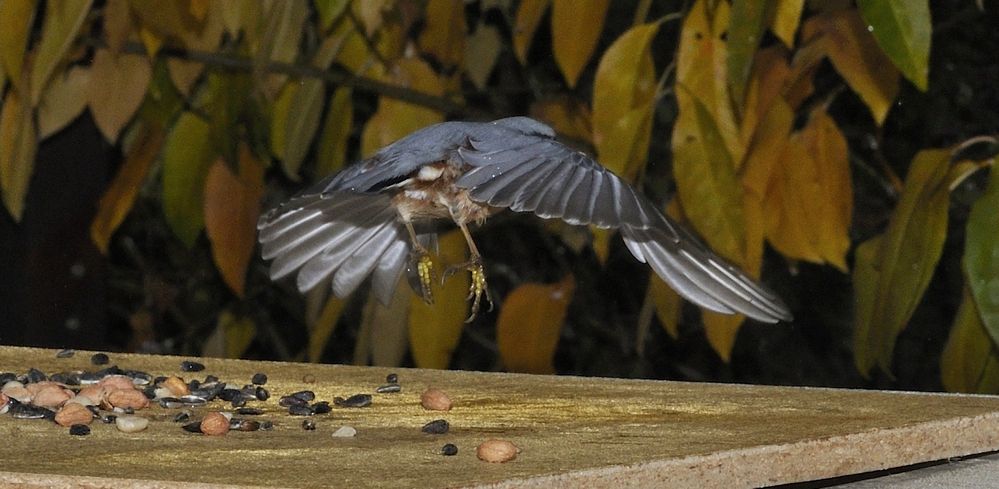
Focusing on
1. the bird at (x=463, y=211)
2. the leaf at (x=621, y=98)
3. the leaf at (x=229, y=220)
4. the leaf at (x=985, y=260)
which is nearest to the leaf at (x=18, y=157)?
the leaf at (x=229, y=220)

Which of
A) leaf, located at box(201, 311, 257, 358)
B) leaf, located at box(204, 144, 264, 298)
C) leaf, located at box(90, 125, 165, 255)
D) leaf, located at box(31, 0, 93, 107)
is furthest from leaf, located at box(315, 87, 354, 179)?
leaf, located at box(201, 311, 257, 358)

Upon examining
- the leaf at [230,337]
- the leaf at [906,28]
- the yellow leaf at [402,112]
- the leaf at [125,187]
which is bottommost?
the leaf at [230,337]

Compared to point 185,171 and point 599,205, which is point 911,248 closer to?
point 599,205

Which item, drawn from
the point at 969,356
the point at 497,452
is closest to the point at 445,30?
the point at 969,356

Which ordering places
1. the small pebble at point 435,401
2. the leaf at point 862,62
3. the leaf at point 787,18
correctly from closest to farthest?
the small pebble at point 435,401, the leaf at point 787,18, the leaf at point 862,62

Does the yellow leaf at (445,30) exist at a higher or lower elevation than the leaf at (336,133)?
higher

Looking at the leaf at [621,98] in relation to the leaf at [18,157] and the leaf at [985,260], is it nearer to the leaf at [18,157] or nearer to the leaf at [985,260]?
the leaf at [985,260]

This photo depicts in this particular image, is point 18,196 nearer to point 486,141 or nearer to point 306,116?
point 306,116
